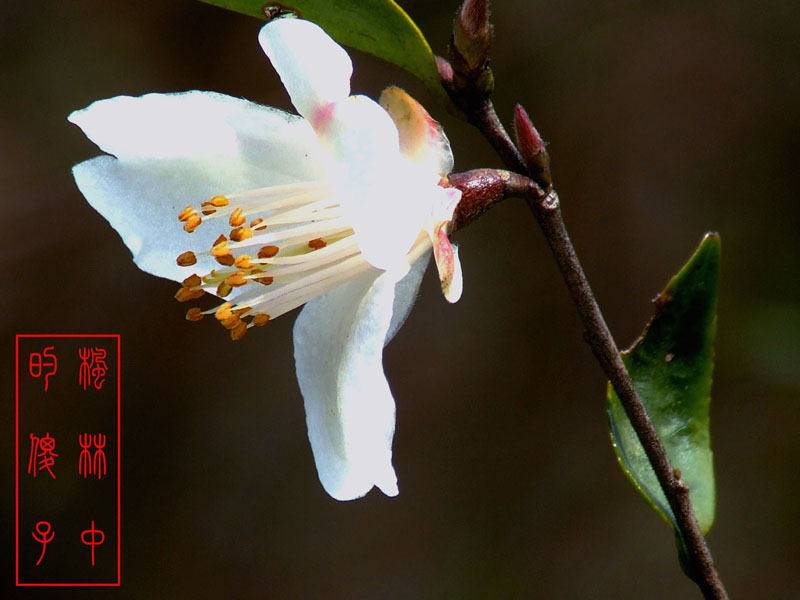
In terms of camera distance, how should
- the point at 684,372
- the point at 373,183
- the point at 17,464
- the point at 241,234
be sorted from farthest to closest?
1. the point at 17,464
2. the point at 684,372
3. the point at 241,234
4. the point at 373,183

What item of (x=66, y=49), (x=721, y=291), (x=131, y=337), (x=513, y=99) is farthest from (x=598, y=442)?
(x=66, y=49)

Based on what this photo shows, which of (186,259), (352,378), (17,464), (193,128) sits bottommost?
(17,464)

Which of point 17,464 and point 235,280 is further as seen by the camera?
point 17,464

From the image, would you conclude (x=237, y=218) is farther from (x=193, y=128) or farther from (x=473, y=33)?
(x=473, y=33)

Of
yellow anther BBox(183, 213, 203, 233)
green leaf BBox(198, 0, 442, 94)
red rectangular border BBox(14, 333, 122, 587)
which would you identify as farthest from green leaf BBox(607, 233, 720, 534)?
red rectangular border BBox(14, 333, 122, 587)

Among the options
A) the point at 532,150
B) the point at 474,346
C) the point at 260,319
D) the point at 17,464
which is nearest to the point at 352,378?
the point at 260,319

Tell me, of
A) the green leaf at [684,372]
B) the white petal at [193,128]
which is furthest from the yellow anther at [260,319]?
the green leaf at [684,372]

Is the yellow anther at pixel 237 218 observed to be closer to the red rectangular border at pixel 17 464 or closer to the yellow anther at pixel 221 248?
the yellow anther at pixel 221 248
